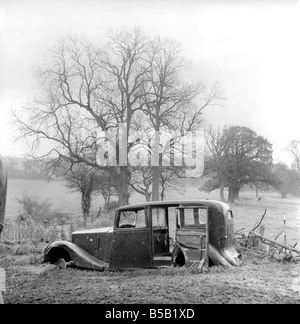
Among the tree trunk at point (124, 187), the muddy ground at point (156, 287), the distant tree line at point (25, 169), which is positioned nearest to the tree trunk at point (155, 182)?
the tree trunk at point (124, 187)

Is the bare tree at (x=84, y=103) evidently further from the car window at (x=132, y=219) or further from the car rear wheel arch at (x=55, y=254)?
the car rear wheel arch at (x=55, y=254)

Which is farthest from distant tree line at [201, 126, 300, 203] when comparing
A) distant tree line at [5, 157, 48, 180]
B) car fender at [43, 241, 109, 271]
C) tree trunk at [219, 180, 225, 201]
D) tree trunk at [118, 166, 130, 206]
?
distant tree line at [5, 157, 48, 180]

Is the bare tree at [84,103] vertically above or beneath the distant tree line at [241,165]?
above

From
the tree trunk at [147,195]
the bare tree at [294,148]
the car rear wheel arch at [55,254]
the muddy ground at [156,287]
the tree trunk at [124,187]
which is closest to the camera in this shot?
the muddy ground at [156,287]

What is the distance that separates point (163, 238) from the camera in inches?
183

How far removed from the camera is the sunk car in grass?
4.20 meters

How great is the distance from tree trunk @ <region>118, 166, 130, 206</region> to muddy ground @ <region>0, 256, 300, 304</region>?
37.4 inches

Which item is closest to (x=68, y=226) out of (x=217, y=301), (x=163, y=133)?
(x=163, y=133)

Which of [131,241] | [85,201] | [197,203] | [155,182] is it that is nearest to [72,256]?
[85,201]

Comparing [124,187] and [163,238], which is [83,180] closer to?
[124,187]

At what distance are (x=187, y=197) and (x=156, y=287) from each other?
1733mm

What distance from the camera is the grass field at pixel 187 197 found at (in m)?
4.70
